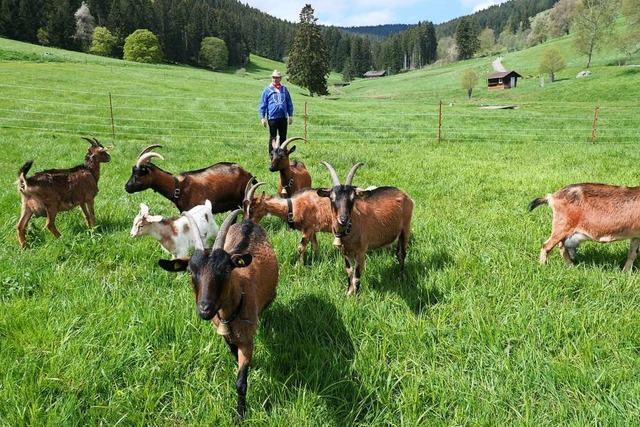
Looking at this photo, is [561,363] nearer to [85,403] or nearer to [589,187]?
[589,187]

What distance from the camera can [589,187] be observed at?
17.6 feet

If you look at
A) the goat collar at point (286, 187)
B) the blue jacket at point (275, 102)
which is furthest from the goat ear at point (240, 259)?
the blue jacket at point (275, 102)

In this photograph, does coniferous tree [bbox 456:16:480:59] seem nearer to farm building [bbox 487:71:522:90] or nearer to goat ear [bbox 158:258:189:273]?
farm building [bbox 487:71:522:90]

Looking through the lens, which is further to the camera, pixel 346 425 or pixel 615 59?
pixel 615 59

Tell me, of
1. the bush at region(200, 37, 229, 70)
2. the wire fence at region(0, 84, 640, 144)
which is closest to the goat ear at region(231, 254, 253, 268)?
the wire fence at region(0, 84, 640, 144)

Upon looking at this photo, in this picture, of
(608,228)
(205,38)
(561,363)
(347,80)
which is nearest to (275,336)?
(561,363)

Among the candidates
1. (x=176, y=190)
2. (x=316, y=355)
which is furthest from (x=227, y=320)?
(x=176, y=190)

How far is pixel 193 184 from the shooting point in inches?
279

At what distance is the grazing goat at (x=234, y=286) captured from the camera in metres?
2.70

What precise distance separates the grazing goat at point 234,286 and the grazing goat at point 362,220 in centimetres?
90

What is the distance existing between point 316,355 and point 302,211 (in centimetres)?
292

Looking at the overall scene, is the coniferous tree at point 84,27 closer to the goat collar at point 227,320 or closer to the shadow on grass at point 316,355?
the shadow on grass at point 316,355

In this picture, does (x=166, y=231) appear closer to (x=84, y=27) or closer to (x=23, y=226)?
(x=23, y=226)

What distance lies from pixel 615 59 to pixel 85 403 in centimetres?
8614
